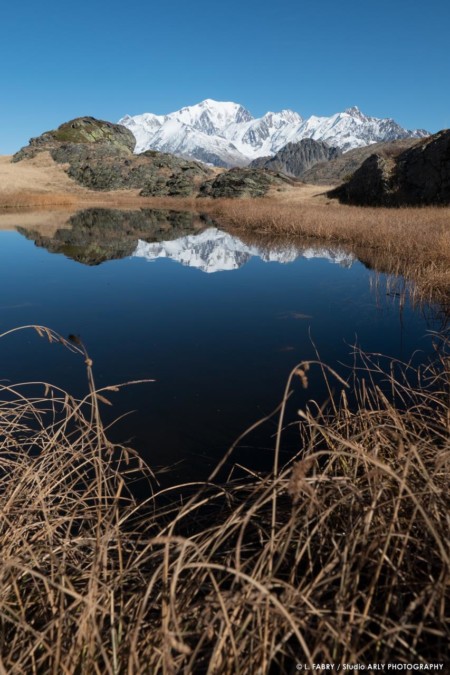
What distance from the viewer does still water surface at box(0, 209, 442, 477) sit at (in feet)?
15.7

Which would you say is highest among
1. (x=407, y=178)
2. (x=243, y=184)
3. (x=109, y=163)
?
(x=109, y=163)

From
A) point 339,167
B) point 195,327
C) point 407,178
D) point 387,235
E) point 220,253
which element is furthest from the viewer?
point 339,167

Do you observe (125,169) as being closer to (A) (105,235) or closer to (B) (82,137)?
(B) (82,137)

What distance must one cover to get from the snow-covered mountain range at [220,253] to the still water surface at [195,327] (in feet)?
0.25

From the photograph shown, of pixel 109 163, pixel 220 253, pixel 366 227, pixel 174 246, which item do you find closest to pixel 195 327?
pixel 220 253

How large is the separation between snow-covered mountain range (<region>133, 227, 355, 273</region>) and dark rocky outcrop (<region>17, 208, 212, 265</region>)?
1.11m

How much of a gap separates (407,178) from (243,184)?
764 inches

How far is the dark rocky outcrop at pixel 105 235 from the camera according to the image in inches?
655

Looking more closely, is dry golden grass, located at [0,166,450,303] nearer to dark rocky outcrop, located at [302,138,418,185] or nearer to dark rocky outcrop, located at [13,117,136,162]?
dark rocky outcrop, located at [13,117,136,162]

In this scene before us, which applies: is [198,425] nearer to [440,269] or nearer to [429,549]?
[429,549]

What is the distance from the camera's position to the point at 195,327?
8047 mm

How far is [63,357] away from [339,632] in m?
5.73

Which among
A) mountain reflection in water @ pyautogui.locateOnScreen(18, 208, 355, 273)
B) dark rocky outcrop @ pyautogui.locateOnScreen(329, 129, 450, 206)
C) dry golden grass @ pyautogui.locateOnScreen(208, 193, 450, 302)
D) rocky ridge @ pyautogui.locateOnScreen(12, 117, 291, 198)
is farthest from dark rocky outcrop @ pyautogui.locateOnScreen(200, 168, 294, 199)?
mountain reflection in water @ pyautogui.locateOnScreen(18, 208, 355, 273)

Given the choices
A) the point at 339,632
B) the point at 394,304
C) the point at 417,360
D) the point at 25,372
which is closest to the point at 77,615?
the point at 339,632
